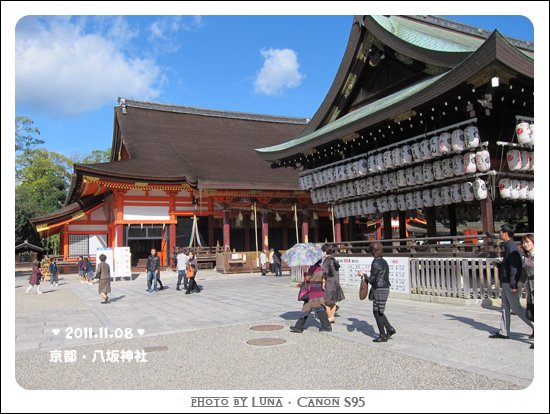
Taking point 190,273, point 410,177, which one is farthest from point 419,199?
point 190,273

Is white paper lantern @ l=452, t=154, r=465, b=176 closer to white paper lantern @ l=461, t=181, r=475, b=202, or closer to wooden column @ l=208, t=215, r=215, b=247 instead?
white paper lantern @ l=461, t=181, r=475, b=202

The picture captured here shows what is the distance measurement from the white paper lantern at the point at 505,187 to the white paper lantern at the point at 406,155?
2.60 meters

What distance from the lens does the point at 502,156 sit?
1184cm

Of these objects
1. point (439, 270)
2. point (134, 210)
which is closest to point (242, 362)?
point (439, 270)

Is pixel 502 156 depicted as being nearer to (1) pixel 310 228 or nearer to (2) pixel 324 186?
(2) pixel 324 186

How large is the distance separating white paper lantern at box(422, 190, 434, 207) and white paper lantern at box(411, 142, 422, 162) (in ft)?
3.65

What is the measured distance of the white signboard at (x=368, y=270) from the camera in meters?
12.4

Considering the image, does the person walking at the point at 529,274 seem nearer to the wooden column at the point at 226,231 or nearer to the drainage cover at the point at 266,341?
the drainage cover at the point at 266,341

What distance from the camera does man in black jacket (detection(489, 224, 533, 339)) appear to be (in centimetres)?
680

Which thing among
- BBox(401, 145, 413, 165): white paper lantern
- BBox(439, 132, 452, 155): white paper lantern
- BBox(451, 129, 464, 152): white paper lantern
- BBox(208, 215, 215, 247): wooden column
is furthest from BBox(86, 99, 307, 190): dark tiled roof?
BBox(451, 129, 464, 152): white paper lantern

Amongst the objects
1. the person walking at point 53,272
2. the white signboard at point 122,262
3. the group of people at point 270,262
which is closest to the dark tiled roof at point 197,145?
the group of people at point 270,262

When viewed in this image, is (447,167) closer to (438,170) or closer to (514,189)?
(438,170)

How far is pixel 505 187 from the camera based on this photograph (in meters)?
11.7

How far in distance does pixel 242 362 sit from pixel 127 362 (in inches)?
67.2
